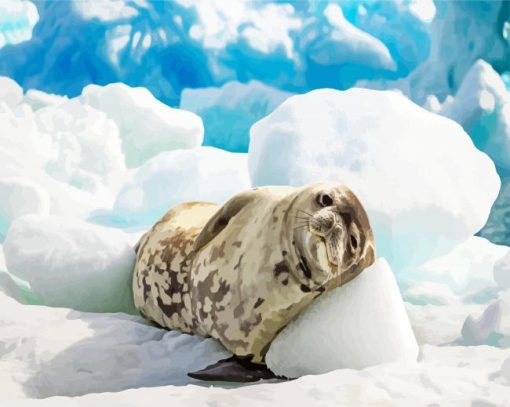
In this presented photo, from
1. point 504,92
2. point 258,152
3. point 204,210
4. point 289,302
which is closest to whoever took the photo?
point 289,302

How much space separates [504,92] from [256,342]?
5.80m

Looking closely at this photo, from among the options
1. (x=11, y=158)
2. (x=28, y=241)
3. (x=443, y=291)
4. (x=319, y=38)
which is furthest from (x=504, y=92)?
(x=28, y=241)

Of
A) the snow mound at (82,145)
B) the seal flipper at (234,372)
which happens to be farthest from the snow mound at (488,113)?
the seal flipper at (234,372)

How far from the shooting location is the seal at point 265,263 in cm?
162

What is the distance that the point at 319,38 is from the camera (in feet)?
26.3

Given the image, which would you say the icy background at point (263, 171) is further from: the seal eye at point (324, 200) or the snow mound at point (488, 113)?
the seal eye at point (324, 200)

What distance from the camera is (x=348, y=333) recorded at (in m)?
1.61

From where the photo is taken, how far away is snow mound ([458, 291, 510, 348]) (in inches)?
83.1

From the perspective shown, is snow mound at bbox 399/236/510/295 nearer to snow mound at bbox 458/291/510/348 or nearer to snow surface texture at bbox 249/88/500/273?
snow surface texture at bbox 249/88/500/273

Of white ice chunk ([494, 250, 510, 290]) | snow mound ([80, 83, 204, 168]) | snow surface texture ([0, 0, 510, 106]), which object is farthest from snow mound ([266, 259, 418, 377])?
snow surface texture ([0, 0, 510, 106])

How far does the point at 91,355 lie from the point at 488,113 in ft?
19.1

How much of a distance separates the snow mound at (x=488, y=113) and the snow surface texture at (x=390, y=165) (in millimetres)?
3593

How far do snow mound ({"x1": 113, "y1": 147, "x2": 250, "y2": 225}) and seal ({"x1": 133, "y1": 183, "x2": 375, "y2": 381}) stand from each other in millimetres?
2329

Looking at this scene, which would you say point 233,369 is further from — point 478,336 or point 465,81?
point 465,81
